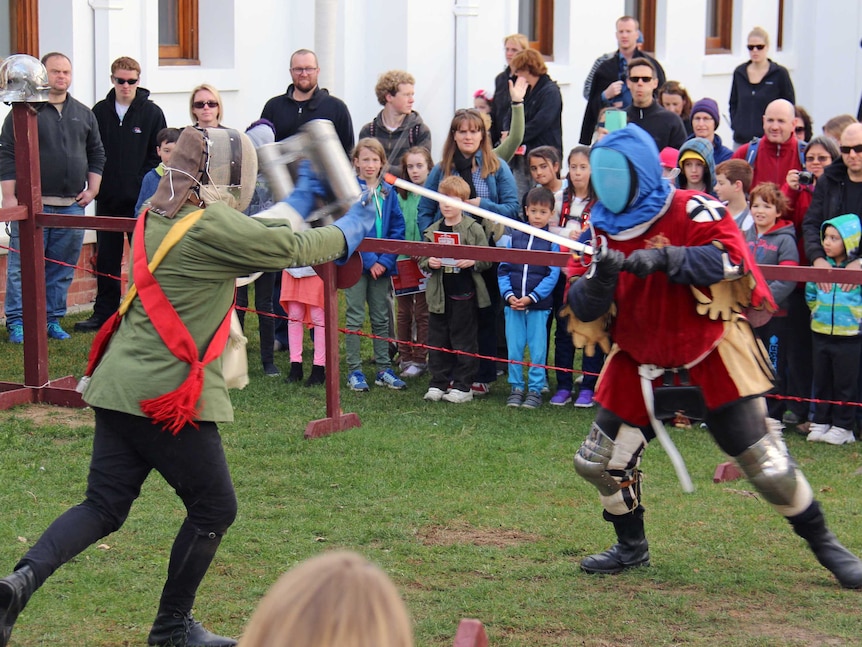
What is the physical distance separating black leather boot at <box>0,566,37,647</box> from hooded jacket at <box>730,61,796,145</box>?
9.23 meters

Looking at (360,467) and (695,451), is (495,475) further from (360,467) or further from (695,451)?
(695,451)

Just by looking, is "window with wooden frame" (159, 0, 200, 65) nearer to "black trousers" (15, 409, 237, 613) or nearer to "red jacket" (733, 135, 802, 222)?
"red jacket" (733, 135, 802, 222)

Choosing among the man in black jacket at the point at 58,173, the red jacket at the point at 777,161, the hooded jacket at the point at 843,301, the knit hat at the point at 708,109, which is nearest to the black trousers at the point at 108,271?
the man in black jacket at the point at 58,173

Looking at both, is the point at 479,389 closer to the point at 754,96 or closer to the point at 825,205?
the point at 825,205

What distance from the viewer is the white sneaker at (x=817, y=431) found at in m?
7.67

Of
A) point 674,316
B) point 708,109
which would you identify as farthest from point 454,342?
point 674,316

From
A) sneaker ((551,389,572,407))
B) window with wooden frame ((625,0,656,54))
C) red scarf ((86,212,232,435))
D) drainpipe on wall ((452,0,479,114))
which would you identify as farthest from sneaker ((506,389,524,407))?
window with wooden frame ((625,0,656,54))

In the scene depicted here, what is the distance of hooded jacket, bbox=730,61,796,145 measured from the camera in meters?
12.0

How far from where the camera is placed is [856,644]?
4.68 m

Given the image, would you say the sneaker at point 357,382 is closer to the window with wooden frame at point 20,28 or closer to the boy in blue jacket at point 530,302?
the boy in blue jacket at point 530,302

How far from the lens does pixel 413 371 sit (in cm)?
917

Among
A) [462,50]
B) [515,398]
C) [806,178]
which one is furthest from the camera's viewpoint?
[462,50]

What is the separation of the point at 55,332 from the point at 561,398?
4049mm

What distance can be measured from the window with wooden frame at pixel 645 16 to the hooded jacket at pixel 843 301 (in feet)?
30.2
